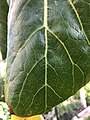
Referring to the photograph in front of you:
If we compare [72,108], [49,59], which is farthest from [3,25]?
[72,108]

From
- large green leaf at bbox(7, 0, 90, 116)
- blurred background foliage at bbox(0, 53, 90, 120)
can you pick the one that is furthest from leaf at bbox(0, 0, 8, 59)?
blurred background foliage at bbox(0, 53, 90, 120)

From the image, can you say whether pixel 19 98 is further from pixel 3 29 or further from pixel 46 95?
pixel 3 29

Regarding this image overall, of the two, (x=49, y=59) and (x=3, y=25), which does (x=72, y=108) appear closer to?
(x=3, y=25)

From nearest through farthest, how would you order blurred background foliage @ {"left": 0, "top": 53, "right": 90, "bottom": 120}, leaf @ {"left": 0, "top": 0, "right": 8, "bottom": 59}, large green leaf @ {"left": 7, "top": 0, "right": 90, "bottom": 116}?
large green leaf @ {"left": 7, "top": 0, "right": 90, "bottom": 116}
leaf @ {"left": 0, "top": 0, "right": 8, "bottom": 59}
blurred background foliage @ {"left": 0, "top": 53, "right": 90, "bottom": 120}

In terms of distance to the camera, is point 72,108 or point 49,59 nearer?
point 49,59

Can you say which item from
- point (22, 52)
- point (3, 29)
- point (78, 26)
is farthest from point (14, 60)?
point (3, 29)

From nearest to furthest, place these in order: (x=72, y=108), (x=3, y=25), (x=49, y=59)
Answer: (x=49, y=59) < (x=3, y=25) < (x=72, y=108)

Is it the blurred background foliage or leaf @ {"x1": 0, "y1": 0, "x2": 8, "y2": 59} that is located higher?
leaf @ {"x1": 0, "y1": 0, "x2": 8, "y2": 59}

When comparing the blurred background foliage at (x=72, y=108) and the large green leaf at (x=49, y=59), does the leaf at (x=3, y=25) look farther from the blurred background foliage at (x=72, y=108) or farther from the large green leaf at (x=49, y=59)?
the blurred background foliage at (x=72, y=108)

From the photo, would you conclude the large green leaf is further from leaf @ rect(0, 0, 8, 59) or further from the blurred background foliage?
the blurred background foliage

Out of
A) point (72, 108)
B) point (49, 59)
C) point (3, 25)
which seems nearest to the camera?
point (49, 59)
